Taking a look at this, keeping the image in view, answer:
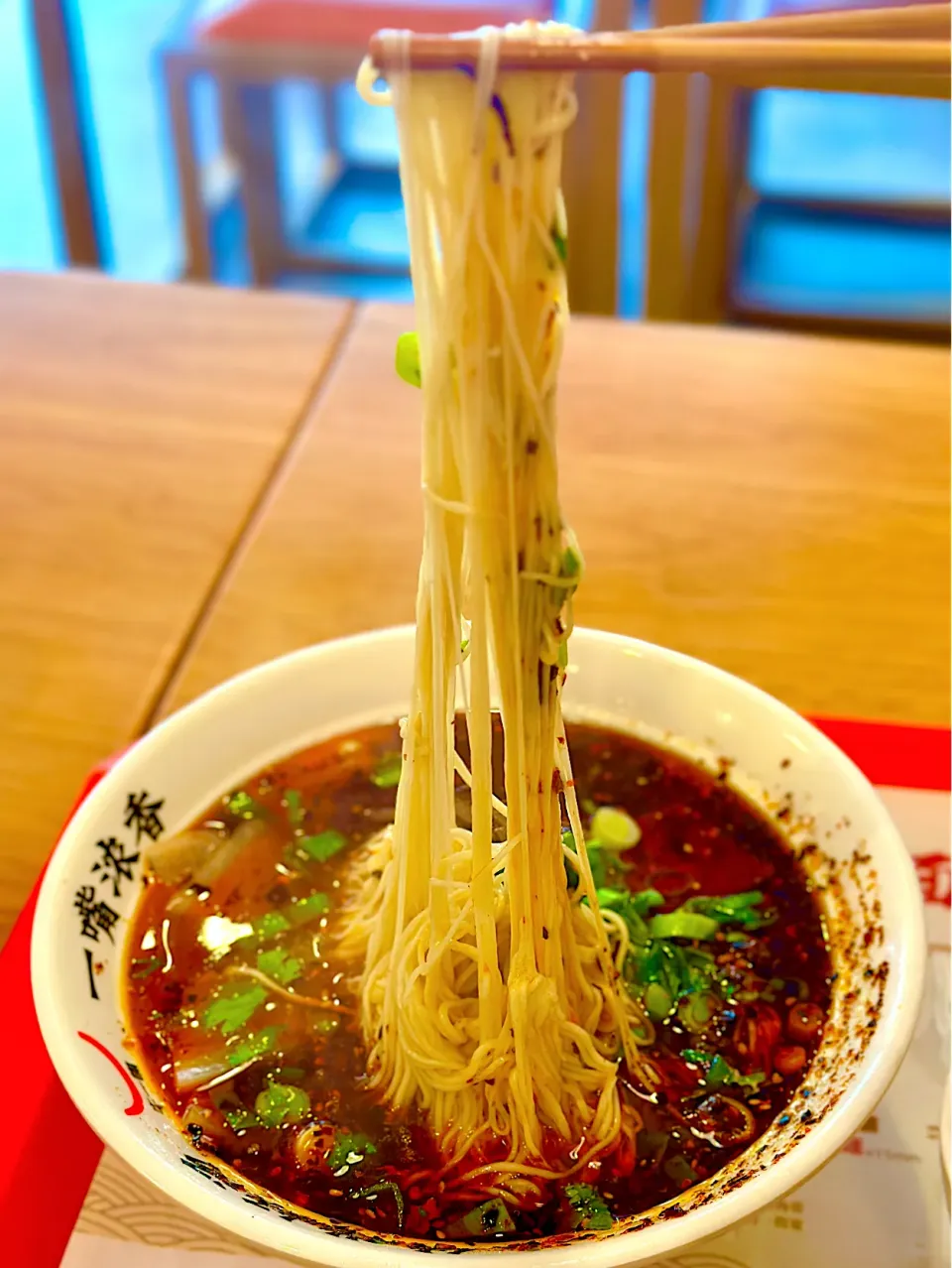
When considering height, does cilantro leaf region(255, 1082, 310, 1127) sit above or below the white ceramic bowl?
below

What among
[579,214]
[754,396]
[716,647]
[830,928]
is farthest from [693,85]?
[830,928]

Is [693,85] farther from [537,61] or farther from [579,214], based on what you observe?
[537,61]

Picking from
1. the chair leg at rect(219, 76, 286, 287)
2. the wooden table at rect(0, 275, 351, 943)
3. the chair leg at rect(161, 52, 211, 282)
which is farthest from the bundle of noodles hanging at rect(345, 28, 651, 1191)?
the chair leg at rect(219, 76, 286, 287)

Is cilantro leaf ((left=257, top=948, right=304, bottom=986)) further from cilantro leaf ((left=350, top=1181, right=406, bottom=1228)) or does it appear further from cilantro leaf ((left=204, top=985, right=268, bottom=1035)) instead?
cilantro leaf ((left=350, top=1181, right=406, bottom=1228))

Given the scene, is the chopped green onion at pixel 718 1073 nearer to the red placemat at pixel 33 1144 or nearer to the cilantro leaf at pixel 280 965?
the cilantro leaf at pixel 280 965

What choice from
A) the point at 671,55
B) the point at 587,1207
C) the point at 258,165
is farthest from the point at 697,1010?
the point at 258,165

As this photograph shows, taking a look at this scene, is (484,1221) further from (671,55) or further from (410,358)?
(671,55)

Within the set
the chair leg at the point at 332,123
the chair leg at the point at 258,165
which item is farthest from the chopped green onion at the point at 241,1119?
the chair leg at the point at 332,123
